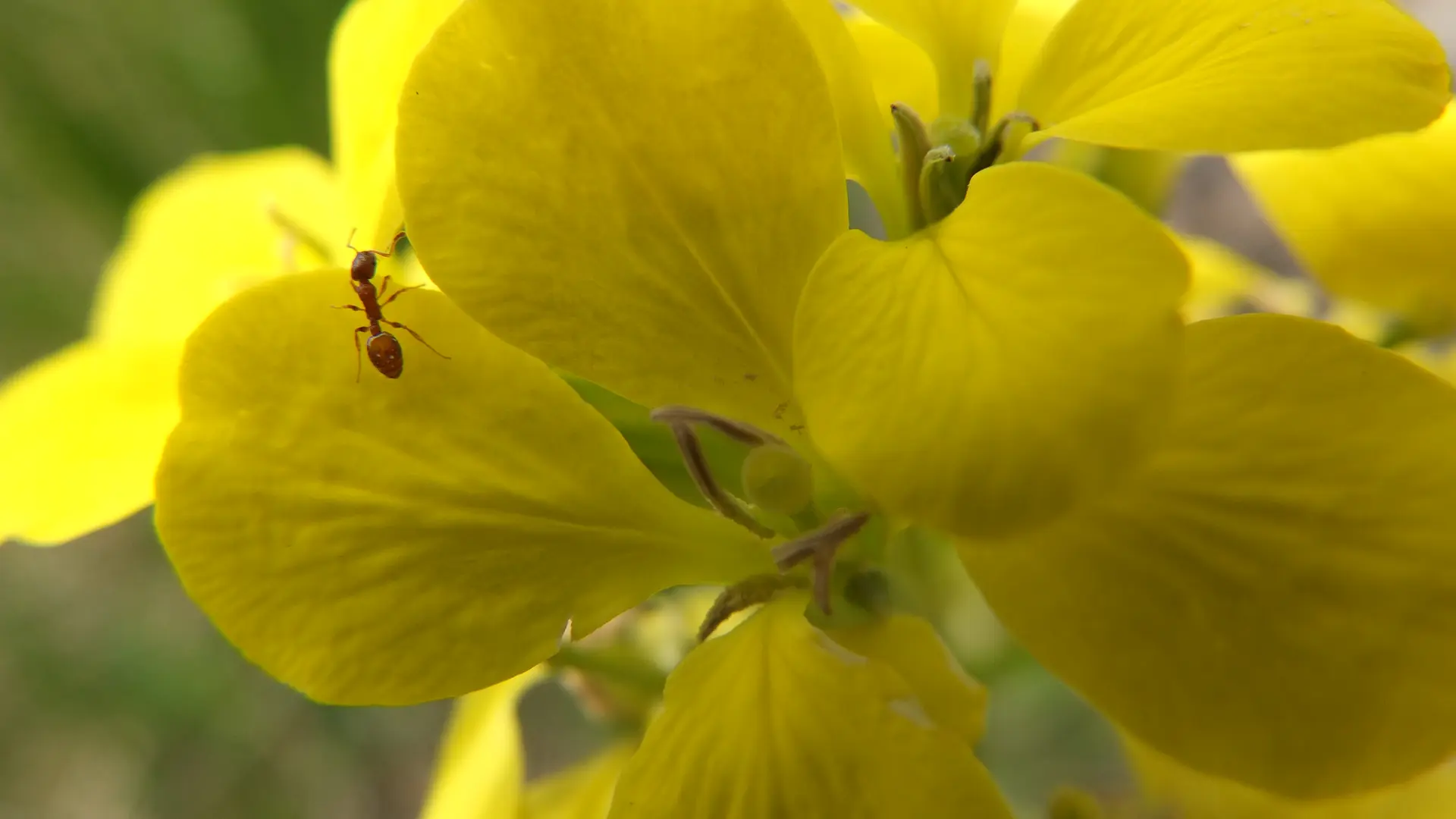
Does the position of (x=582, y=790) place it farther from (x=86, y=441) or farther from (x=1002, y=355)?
(x=1002, y=355)

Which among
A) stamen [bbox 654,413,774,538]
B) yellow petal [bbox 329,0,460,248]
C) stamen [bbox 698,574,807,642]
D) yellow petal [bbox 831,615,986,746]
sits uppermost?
yellow petal [bbox 329,0,460,248]

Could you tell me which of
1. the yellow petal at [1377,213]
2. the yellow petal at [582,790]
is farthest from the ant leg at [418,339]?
the yellow petal at [1377,213]

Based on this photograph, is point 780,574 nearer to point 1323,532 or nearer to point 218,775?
point 1323,532

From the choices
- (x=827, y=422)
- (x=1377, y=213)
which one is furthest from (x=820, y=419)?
(x=1377, y=213)

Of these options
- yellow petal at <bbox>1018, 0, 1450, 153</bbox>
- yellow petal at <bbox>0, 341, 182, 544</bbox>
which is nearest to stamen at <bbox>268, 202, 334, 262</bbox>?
yellow petal at <bbox>0, 341, 182, 544</bbox>

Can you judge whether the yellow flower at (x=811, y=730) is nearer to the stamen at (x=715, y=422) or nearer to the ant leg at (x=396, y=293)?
the stamen at (x=715, y=422)

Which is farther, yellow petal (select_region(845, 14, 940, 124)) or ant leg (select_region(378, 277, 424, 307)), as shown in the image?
yellow petal (select_region(845, 14, 940, 124))

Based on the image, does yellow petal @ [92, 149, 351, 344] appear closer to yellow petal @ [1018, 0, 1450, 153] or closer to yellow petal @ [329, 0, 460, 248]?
yellow petal @ [329, 0, 460, 248]
